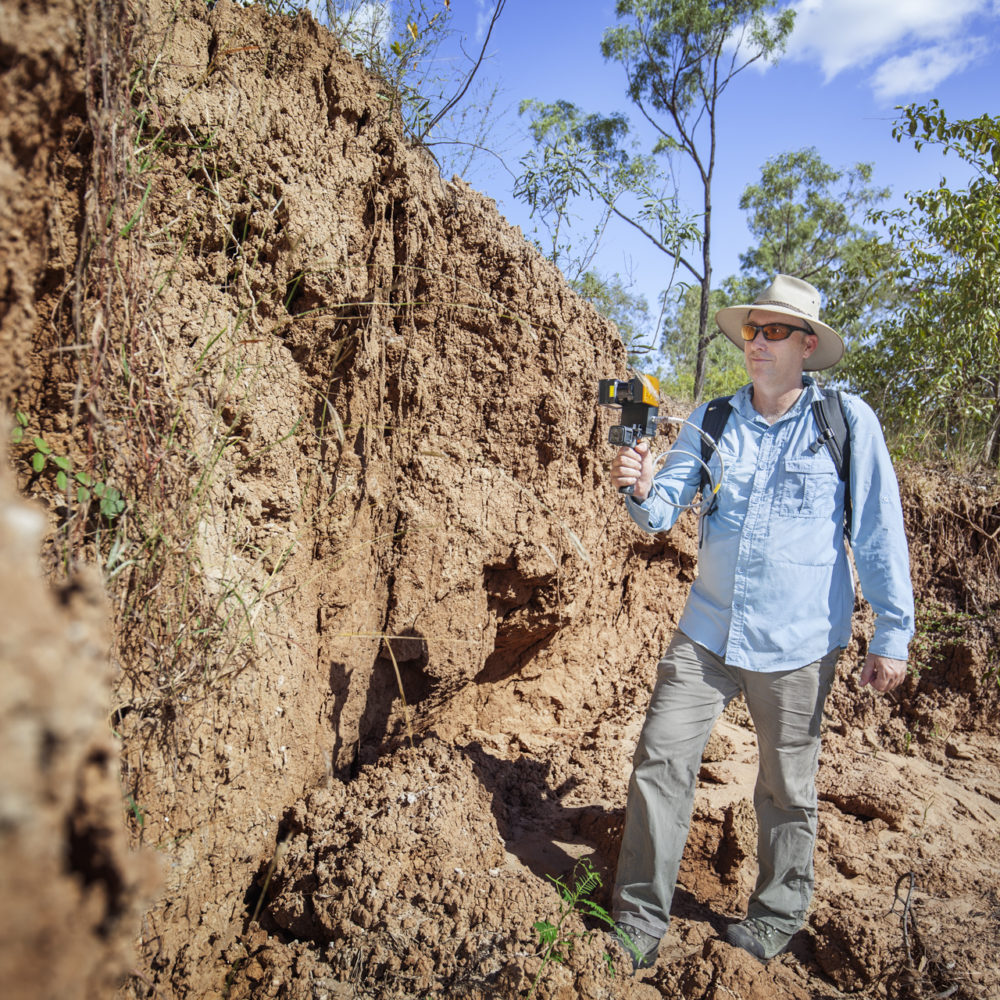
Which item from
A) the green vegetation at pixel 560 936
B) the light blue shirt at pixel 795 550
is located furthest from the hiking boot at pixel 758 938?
the light blue shirt at pixel 795 550

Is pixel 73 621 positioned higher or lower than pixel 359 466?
lower

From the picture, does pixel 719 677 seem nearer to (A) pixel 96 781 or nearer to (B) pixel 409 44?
(A) pixel 96 781

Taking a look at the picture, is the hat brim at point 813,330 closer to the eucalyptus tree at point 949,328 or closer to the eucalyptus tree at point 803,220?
the eucalyptus tree at point 949,328

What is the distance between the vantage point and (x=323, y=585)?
2.99 m

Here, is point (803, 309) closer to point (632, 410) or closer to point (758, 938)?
point (632, 410)

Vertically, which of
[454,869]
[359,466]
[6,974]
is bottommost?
[454,869]

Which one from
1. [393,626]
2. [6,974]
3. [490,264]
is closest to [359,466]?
[393,626]

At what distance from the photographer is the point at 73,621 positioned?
29.0 inches

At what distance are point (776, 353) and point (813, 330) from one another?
27 centimetres

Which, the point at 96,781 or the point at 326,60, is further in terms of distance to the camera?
the point at 326,60

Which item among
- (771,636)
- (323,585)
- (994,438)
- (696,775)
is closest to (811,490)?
(771,636)

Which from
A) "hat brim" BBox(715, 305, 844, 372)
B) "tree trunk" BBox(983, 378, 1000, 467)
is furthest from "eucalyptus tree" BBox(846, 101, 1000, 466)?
"hat brim" BBox(715, 305, 844, 372)

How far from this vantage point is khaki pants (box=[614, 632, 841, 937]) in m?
2.77

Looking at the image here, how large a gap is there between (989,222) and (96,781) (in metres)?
7.68
